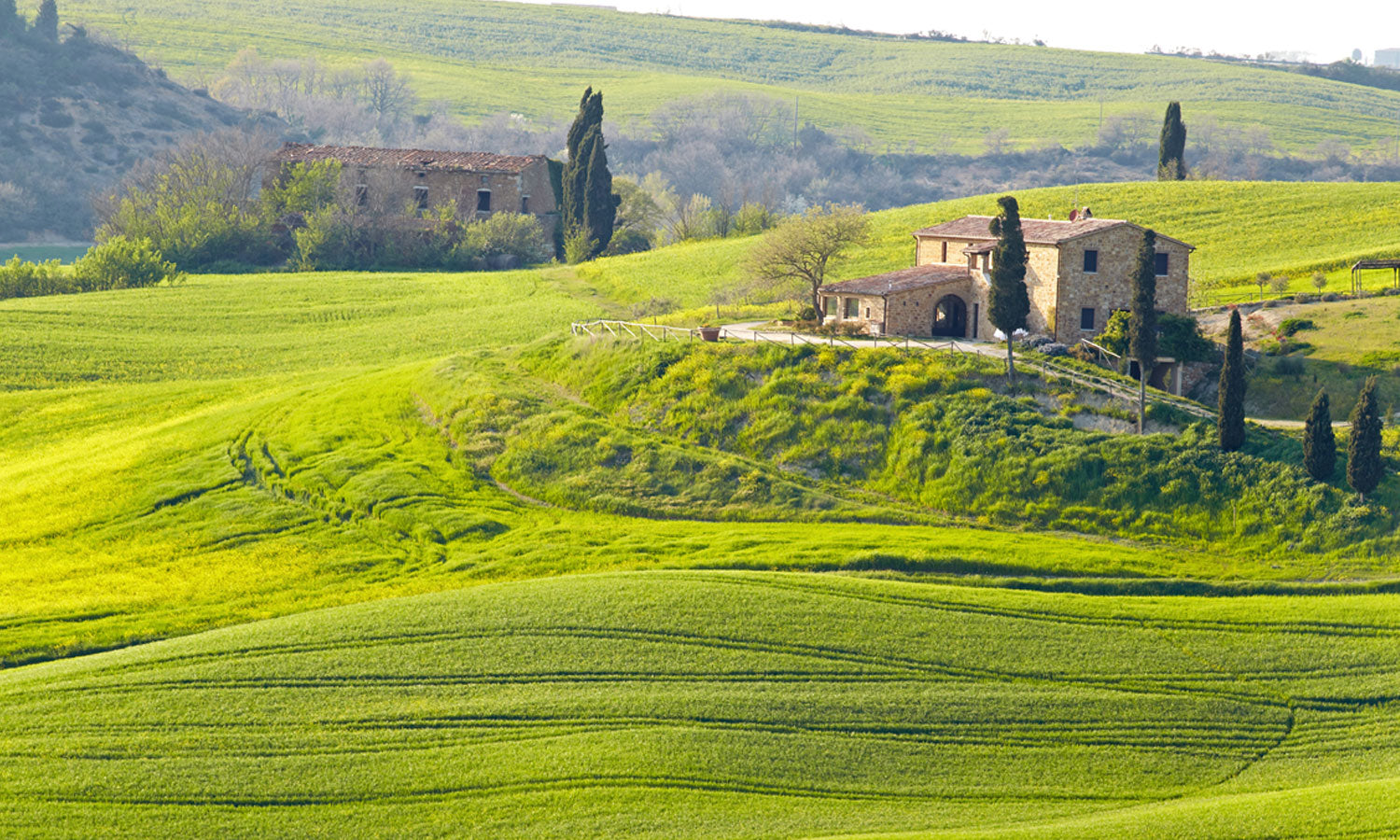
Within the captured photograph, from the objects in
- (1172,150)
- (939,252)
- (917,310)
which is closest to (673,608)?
(917,310)

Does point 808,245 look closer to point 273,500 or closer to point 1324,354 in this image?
point 1324,354

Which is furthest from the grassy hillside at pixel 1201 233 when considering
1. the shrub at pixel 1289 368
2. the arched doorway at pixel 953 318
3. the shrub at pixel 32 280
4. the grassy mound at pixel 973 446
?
the shrub at pixel 32 280

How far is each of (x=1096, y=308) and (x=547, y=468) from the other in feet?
92.8

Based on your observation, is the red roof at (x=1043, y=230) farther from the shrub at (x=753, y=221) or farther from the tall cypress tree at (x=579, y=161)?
the tall cypress tree at (x=579, y=161)

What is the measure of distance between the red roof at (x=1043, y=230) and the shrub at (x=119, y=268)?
221 ft

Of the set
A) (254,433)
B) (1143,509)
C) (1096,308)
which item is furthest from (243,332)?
(1143,509)

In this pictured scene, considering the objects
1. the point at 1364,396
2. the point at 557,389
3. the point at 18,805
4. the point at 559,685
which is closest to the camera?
the point at 18,805

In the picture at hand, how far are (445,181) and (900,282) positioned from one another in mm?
73091

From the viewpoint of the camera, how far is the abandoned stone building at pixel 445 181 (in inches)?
5032

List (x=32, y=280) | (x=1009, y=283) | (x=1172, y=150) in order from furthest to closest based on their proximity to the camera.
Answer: (x=1172, y=150) → (x=32, y=280) → (x=1009, y=283)

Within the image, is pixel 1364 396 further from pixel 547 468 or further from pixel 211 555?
pixel 211 555

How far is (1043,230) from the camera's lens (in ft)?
219

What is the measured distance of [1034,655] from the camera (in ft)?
129

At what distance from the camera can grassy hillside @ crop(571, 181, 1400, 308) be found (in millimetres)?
93438
